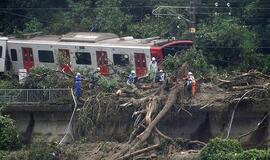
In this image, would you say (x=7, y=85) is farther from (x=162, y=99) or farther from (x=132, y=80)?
(x=162, y=99)

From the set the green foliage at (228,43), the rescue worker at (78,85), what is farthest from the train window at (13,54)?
the green foliage at (228,43)

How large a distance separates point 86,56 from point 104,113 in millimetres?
7946

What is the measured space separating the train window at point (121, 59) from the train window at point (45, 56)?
12.2 ft

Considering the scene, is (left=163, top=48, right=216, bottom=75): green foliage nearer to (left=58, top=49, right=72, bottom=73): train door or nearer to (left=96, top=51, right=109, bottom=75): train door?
(left=96, top=51, right=109, bottom=75): train door

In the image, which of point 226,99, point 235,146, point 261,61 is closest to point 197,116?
point 226,99

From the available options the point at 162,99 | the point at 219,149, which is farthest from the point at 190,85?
the point at 219,149

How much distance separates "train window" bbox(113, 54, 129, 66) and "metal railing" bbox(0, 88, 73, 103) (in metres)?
5.75

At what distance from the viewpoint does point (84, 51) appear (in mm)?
49906

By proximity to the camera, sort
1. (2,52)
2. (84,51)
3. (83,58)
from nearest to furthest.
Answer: (84,51), (83,58), (2,52)

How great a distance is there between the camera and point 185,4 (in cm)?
5438

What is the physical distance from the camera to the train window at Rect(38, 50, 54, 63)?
51.0 m

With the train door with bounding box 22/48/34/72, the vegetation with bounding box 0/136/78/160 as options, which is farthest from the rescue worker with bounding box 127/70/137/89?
the train door with bounding box 22/48/34/72

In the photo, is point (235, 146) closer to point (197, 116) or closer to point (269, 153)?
point (269, 153)

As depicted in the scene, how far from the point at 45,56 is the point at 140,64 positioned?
18.2 feet
